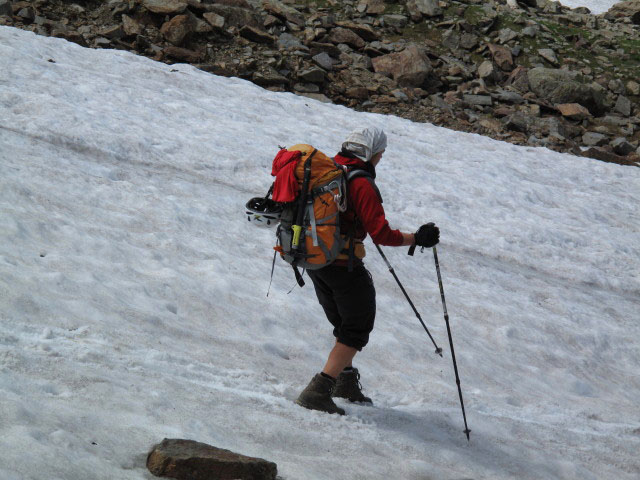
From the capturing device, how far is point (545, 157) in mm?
17875

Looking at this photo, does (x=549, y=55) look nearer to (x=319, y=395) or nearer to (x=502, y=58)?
(x=502, y=58)

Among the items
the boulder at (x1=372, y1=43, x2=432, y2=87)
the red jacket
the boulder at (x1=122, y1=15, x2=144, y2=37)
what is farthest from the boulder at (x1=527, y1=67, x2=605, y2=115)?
the red jacket

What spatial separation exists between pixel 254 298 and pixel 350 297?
315 cm

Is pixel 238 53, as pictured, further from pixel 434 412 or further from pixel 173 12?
pixel 434 412

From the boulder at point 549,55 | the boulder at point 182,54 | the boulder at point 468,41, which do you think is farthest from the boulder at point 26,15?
the boulder at point 549,55

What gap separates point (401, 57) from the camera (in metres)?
24.5

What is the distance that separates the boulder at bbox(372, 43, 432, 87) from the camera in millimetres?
23938

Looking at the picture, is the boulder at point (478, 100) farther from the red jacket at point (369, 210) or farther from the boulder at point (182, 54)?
the red jacket at point (369, 210)

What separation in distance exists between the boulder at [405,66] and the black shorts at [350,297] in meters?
19.0

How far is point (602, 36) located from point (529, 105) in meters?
A: 11.6

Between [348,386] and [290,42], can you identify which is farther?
[290,42]

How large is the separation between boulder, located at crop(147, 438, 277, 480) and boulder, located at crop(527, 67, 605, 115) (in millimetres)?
23704

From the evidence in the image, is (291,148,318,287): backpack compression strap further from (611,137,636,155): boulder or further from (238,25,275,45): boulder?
(238,25,275,45): boulder

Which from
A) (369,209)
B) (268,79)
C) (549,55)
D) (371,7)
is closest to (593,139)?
(549,55)
